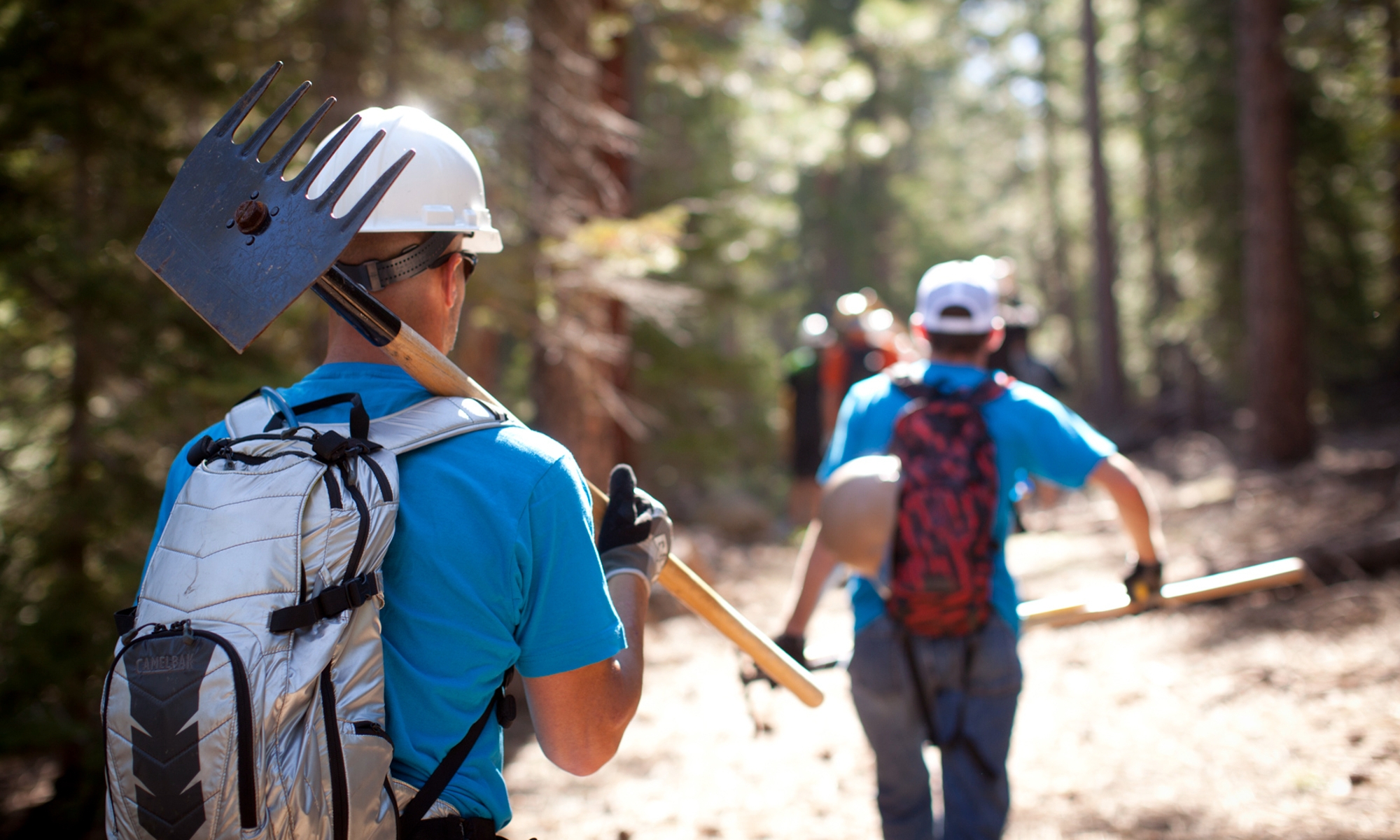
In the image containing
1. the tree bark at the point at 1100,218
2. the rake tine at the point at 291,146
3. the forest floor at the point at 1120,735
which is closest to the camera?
the rake tine at the point at 291,146

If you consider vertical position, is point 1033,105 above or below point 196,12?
above

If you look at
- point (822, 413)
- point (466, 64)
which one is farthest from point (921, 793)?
point (822, 413)

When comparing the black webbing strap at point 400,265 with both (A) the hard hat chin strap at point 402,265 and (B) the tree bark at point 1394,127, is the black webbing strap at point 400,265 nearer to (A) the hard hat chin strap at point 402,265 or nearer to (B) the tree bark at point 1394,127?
(A) the hard hat chin strap at point 402,265

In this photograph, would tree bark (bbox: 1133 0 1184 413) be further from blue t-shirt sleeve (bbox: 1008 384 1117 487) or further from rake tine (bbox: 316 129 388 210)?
rake tine (bbox: 316 129 388 210)

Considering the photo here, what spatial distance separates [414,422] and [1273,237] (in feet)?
40.8

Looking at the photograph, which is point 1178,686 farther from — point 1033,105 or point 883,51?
point 1033,105

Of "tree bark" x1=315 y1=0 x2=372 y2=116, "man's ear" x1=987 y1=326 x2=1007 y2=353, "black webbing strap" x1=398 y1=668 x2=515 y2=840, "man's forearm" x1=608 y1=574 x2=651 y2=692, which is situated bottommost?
"black webbing strap" x1=398 y1=668 x2=515 y2=840

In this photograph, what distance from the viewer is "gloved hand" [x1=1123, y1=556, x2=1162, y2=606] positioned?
3492mm

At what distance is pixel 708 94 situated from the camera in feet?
48.5

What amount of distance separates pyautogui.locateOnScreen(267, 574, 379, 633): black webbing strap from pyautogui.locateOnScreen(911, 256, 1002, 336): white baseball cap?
230 centimetres

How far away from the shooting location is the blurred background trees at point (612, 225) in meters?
5.46

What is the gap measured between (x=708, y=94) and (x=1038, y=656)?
35.2ft

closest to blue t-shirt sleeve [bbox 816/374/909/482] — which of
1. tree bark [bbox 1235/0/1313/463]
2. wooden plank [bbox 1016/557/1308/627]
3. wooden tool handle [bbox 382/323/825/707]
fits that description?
wooden plank [bbox 1016/557/1308/627]

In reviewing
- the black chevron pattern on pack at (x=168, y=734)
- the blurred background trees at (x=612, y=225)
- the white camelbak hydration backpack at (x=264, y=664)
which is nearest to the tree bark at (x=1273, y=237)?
the blurred background trees at (x=612, y=225)
